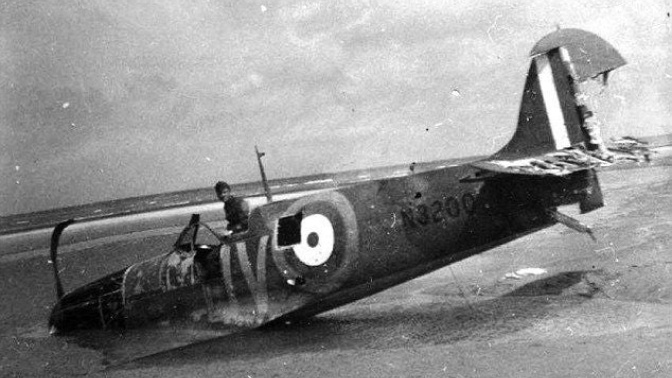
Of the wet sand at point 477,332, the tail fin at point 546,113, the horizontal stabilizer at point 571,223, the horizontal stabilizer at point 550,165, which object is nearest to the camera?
the wet sand at point 477,332

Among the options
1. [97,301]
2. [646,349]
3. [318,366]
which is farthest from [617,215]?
[97,301]

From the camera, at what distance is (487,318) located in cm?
595

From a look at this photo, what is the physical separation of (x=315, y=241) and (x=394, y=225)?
946mm

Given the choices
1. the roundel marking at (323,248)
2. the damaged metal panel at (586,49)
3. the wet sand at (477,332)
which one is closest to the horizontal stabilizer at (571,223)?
the wet sand at (477,332)

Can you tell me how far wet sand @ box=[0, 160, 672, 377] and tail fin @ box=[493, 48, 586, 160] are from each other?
1892 mm

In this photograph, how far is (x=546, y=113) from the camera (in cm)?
656

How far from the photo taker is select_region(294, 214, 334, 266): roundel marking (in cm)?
598

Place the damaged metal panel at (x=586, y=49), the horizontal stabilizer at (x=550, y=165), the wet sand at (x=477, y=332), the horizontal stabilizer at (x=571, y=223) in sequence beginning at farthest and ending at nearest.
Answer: the damaged metal panel at (x=586, y=49)
the horizontal stabilizer at (x=571, y=223)
the horizontal stabilizer at (x=550, y=165)
the wet sand at (x=477, y=332)

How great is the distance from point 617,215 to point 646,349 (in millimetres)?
8741

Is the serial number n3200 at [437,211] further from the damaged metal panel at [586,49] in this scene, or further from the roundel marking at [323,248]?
the damaged metal panel at [586,49]

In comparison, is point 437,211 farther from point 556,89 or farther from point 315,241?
point 556,89

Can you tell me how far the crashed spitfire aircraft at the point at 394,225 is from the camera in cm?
594

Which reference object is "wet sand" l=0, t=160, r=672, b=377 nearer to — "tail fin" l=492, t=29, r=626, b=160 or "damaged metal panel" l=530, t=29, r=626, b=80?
"tail fin" l=492, t=29, r=626, b=160

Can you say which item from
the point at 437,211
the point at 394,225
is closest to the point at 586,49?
the point at 437,211
